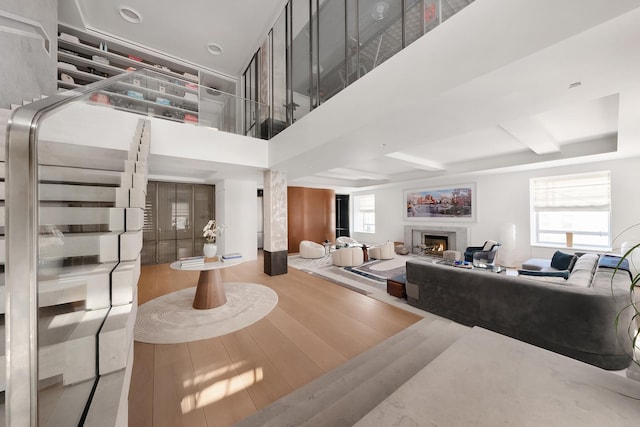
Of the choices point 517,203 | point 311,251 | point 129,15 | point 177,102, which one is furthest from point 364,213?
point 129,15

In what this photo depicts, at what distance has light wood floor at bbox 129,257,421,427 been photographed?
5.41 feet

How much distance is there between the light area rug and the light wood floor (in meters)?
0.13

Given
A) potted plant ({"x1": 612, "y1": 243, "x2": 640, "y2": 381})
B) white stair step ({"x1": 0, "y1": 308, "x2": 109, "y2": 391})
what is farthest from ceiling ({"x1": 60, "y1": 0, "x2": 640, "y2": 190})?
white stair step ({"x1": 0, "y1": 308, "x2": 109, "y2": 391})

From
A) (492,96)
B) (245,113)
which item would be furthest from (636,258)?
(245,113)

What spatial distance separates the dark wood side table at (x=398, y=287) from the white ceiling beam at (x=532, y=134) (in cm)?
274

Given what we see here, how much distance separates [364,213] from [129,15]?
932 centimetres

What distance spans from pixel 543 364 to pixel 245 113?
5371 millimetres

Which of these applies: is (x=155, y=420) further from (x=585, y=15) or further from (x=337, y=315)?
(x=585, y=15)

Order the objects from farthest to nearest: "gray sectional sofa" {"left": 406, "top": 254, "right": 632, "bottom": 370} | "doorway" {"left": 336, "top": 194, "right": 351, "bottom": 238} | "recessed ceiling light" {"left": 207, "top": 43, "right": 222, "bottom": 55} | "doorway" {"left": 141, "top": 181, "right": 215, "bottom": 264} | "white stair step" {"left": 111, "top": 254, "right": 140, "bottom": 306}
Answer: "doorway" {"left": 336, "top": 194, "right": 351, "bottom": 238}, "doorway" {"left": 141, "top": 181, "right": 215, "bottom": 264}, "recessed ceiling light" {"left": 207, "top": 43, "right": 222, "bottom": 55}, "gray sectional sofa" {"left": 406, "top": 254, "right": 632, "bottom": 370}, "white stair step" {"left": 111, "top": 254, "right": 140, "bottom": 306}

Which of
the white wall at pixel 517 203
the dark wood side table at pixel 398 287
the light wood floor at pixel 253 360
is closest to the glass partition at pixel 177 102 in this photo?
the light wood floor at pixel 253 360

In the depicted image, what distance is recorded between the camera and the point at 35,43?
10.5 ft

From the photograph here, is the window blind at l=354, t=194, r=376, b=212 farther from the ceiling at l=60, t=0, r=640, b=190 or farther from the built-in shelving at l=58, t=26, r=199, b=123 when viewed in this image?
the built-in shelving at l=58, t=26, r=199, b=123

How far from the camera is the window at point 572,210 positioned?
16.1 feet

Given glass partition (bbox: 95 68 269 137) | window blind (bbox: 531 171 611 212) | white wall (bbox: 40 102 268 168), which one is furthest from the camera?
window blind (bbox: 531 171 611 212)
